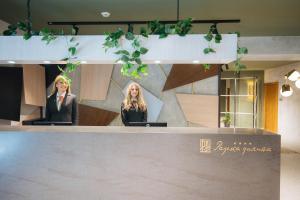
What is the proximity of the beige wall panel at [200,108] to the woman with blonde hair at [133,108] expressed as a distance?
1.28m

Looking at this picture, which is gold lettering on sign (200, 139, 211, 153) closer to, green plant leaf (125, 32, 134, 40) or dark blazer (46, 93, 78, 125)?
green plant leaf (125, 32, 134, 40)

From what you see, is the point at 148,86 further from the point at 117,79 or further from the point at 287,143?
the point at 287,143

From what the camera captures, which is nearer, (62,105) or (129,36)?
(129,36)

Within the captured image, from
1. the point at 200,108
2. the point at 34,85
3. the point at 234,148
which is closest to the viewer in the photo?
the point at 234,148

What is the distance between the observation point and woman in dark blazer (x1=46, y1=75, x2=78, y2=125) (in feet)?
13.7

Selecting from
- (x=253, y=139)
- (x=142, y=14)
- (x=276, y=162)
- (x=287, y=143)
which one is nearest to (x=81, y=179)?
(x=253, y=139)

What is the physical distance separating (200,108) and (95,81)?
2159mm

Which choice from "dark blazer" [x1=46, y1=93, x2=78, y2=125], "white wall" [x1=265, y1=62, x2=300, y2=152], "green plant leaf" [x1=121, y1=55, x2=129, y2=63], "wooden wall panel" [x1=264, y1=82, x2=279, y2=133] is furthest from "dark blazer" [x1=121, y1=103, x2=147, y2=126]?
"wooden wall panel" [x1=264, y1=82, x2=279, y2=133]

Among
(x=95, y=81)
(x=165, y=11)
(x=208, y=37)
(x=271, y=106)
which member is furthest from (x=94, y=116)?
(x=271, y=106)

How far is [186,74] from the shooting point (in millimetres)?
5387

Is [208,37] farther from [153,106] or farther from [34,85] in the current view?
[34,85]

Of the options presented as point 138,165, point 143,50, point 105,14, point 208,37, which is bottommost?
point 138,165

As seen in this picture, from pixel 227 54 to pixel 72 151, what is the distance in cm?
158

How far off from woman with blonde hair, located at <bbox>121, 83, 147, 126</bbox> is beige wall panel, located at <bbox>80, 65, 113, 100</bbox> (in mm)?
1342
